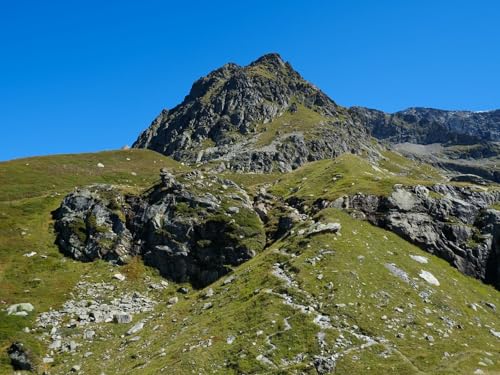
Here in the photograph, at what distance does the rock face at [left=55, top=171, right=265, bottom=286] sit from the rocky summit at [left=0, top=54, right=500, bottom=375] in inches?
8.1

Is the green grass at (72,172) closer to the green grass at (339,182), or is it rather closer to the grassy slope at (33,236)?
the grassy slope at (33,236)

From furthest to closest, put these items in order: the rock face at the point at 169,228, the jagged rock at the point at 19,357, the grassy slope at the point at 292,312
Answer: the rock face at the point at 169,228 → the jagged rock at the point at 19,357 → the grassy slope at the point at 292,312

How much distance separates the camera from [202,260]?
57688 millimetres

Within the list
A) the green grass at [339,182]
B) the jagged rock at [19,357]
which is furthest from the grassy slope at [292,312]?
the green grass at [339,182]

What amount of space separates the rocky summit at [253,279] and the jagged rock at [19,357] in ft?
0.35

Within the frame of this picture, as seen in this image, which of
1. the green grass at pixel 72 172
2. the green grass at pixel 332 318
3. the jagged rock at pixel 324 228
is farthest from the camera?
the green grass at pixel 72 172

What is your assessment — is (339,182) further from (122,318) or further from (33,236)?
(33,236)

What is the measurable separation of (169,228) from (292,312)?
94.7 feet

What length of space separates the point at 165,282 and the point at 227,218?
12.8 m

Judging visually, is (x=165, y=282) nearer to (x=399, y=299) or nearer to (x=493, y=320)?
(x=399, y=299)

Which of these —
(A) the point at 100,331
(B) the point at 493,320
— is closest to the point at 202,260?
(A) the point at 100,331

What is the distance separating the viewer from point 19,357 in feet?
124

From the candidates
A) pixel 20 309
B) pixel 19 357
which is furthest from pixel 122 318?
pixel 20 309

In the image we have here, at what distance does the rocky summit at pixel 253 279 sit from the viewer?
3350 cm
